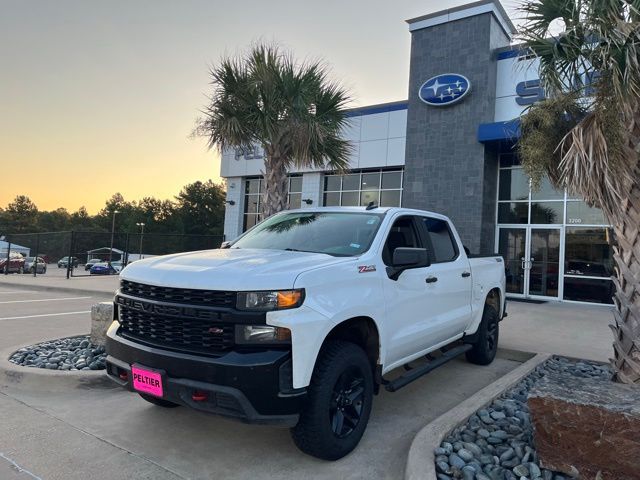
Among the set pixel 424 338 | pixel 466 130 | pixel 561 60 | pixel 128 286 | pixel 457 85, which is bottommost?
pixel 424 338

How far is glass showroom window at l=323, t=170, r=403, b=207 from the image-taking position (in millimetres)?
19188

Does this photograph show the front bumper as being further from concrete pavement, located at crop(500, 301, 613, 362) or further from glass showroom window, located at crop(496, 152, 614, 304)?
glass showroom window, located at crop(496, 152, 614, 304)

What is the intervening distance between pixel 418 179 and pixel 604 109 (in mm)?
11450

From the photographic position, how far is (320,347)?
3.18 meters

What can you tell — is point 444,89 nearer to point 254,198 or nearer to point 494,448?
point 254,198

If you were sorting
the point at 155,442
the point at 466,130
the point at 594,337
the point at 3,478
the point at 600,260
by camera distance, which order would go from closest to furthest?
the point at 3,478 < the point at 155,442 < the point at 594,337 < the point at 600,260 < the point at 466,130

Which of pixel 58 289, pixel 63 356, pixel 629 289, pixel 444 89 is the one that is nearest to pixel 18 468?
pixel 63 356

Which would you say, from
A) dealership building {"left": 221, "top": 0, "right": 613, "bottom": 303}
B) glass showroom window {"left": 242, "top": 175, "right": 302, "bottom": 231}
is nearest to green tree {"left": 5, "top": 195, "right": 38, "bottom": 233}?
glass showroom window {"left": 242, "top": 175, "right": 302, "bottom": 231}

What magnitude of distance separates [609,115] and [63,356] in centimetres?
642

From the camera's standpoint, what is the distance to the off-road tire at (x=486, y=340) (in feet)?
19.5

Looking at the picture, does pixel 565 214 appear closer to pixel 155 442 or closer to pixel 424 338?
pixel 424 338

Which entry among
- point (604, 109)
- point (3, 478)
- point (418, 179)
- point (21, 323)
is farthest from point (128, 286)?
point (418, 179)

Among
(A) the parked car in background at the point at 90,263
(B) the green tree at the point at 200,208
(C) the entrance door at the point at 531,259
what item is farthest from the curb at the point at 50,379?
(B) the green tree at the point at 200,208

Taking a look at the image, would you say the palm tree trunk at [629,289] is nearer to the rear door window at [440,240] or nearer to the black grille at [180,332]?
the rear door window at [440,240]
